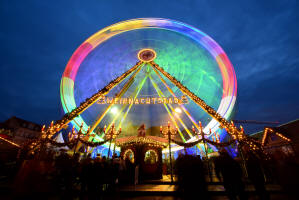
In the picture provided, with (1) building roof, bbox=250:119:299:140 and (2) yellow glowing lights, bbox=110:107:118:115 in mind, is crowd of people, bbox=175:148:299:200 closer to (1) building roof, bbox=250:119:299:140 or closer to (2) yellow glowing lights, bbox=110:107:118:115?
(1) building roof, bbox=250:119:299:140

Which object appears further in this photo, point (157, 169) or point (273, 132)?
point (273, 132)

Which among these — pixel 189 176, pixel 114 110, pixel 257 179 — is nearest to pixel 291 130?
pixel 257 179


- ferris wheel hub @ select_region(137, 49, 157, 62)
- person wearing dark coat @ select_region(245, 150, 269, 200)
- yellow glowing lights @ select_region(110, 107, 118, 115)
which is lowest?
person wearing dark coat @ select_region(245, 150, 269, 200)

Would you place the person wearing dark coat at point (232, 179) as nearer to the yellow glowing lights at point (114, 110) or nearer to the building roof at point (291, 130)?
the building roof at point (291, 130)

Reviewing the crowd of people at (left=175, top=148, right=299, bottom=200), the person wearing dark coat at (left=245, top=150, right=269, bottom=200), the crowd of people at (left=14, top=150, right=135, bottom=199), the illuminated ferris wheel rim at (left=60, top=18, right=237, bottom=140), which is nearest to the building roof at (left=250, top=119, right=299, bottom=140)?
the illuminated ferris wheel rim at (left=60, top=18, right=237, bottom=140)

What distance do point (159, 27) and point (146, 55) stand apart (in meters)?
3.74

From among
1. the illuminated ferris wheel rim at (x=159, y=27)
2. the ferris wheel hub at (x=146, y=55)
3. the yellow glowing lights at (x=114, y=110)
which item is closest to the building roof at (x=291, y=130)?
the illuminated ferris wheel rim at (x=159, y=27)

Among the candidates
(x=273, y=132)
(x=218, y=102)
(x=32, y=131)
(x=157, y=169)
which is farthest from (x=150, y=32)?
(x=32, y=131)

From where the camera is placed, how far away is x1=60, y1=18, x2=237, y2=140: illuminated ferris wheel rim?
12352mm

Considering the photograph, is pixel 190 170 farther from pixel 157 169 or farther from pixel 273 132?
pixel 273 132

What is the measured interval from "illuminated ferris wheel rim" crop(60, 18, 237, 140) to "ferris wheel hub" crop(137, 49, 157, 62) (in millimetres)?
2814

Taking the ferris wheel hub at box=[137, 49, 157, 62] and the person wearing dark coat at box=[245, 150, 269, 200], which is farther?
the ferris wheel hub at box=[137, 49, 157, 62]

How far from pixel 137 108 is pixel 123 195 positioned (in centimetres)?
1607

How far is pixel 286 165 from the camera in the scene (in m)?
3.27
